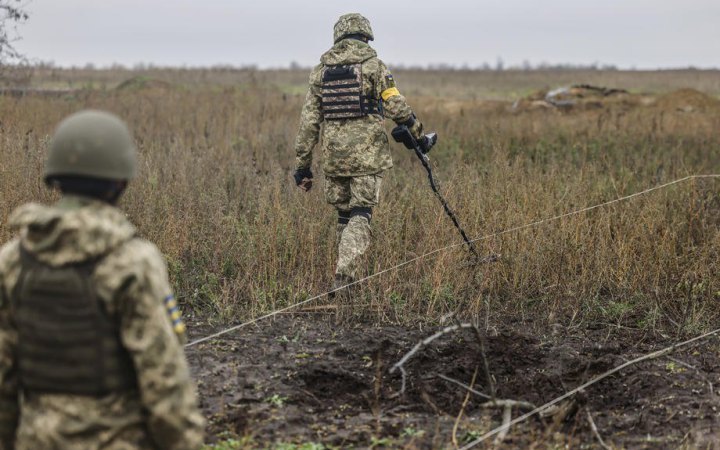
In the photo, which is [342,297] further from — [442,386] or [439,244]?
[442,386]

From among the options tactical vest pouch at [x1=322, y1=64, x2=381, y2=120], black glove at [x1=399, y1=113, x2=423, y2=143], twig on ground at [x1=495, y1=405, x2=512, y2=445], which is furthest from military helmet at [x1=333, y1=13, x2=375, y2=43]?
twig on ground at [x1=495, y1=405, x2=512, y2=445]

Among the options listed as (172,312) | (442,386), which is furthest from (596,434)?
(172,312)

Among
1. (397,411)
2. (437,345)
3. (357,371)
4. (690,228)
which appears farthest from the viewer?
(690,228)

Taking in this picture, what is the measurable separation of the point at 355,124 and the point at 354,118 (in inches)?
1.9

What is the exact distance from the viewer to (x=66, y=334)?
88.5 inches

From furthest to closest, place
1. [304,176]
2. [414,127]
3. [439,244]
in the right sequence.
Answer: [439,244]
[304,176]
[414,127]

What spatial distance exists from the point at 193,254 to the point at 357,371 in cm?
257

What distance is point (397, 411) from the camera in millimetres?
4527

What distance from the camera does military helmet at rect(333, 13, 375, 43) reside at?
6562 mm

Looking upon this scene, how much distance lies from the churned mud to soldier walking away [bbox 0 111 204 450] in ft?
5.07

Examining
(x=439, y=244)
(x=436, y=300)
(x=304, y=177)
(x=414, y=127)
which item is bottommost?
(x=436, y=300)

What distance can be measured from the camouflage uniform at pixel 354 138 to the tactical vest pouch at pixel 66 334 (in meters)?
4.22

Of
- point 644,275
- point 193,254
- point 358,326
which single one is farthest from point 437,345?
point 193,254

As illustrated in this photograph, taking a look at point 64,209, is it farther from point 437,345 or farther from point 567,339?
point 567,339
